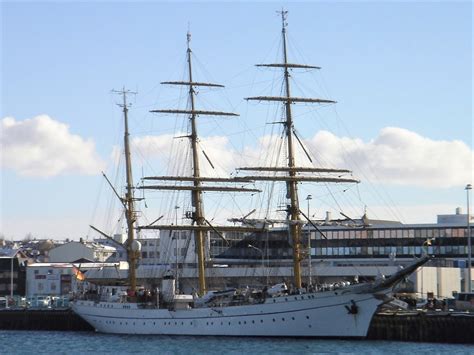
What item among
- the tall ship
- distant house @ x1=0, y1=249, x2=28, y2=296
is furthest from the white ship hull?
distant house @ x1=0, y1=249, x2=28, y2=296

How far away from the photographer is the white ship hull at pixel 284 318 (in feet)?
258

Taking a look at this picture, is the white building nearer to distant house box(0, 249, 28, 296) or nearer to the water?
distant house box(0, 249, 28, 296)

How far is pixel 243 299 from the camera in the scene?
8488 cm

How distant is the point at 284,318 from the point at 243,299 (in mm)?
5480

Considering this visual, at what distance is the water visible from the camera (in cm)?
7031

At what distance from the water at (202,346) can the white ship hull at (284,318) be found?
4.31ft

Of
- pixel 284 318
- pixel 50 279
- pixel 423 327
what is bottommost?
pixel 423 327

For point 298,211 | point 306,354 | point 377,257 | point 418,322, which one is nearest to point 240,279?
point 377,257

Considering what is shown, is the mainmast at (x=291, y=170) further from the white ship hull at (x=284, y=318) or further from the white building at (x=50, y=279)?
the white building at (x=50, y=279)

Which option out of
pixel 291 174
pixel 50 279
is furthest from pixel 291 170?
pixel 50 279

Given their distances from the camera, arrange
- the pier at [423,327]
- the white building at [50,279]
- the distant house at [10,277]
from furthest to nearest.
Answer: the distant house at [10,277]
the white building at [50,279]
the pier at [423,327]

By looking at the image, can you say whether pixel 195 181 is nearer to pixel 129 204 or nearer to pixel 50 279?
pixel 129 204

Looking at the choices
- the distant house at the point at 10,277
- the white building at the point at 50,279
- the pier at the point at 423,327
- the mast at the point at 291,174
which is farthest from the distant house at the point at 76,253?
the pier at the point at 423,327

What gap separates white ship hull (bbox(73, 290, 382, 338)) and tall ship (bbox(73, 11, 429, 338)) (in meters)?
0.07
